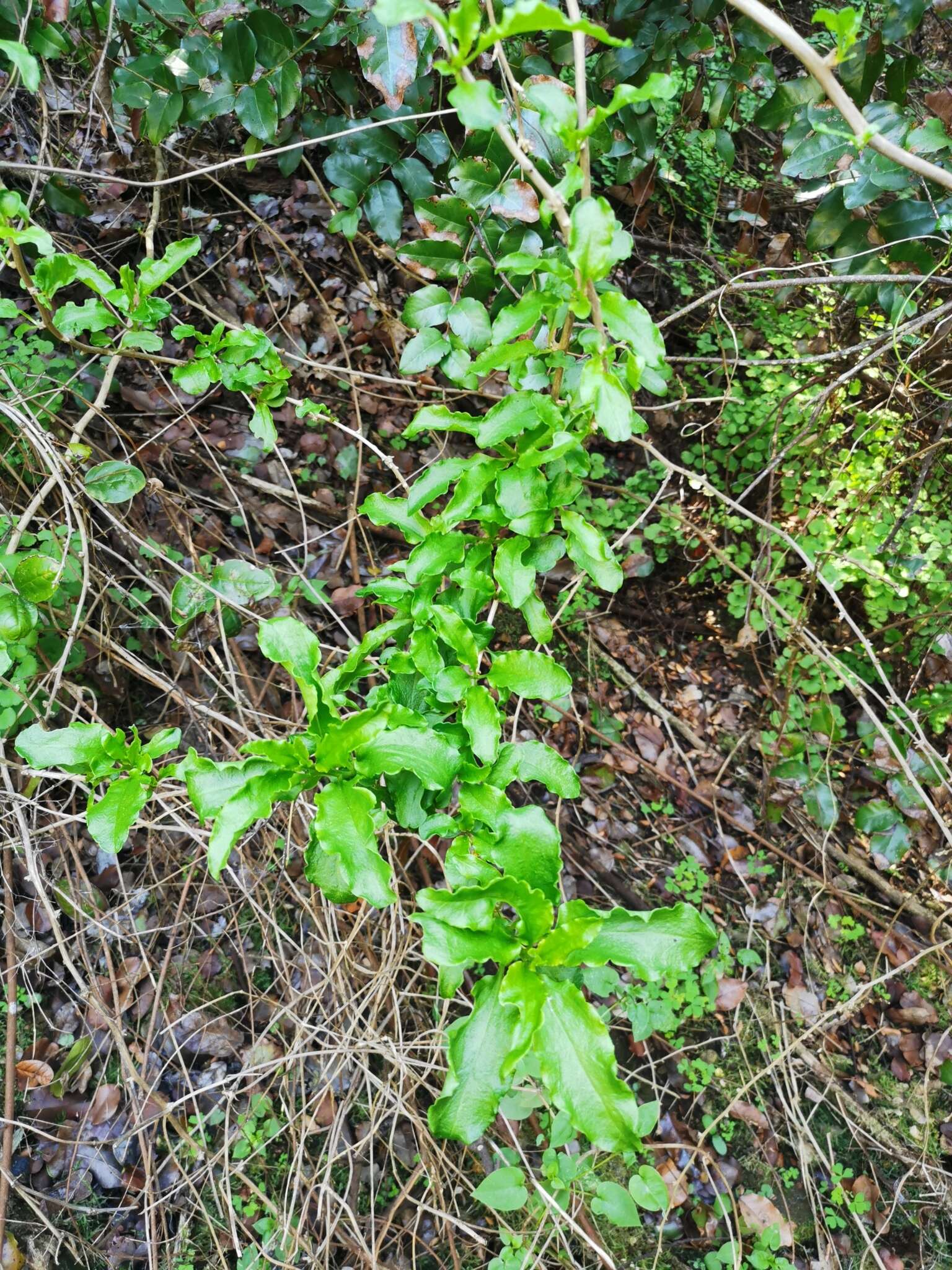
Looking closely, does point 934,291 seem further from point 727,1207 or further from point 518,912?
point 727,1207

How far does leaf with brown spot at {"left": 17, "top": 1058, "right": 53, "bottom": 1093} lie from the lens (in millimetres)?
1887

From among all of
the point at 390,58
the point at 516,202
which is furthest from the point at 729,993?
the point at 390,58

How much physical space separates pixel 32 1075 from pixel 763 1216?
79.3 inches

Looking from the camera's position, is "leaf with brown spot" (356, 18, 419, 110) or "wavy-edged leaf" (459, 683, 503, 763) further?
"leaf with brown spot" (356, 18, 419, 110)

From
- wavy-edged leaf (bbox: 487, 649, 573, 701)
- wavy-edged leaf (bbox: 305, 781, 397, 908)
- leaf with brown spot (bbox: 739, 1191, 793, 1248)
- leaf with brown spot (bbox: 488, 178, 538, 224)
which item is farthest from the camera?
leaf with brown spot (bbox: 739, 1191, 793, 1248)

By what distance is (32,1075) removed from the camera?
1.89 m

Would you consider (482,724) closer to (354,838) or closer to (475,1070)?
(354,838)

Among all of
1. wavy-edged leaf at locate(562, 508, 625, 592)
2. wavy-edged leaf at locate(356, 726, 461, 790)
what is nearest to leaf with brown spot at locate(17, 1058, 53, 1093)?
wavy-edged leaf at locate(356, 726, 461, 790)

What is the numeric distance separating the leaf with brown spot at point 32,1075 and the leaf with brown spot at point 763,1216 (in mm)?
1917

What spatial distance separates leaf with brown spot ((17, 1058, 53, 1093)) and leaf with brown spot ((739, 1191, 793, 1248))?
1.92 meters

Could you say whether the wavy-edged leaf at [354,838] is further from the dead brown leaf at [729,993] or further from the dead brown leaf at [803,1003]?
the dead brown leaf at [803,1003]

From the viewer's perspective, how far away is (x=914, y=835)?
2.75 meters

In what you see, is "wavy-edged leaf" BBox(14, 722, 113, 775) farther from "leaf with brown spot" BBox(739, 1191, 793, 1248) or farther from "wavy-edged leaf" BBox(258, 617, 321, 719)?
"leaf with brown spot" BBox(739, 1191, 793, 1248)

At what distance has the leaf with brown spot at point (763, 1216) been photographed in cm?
219
